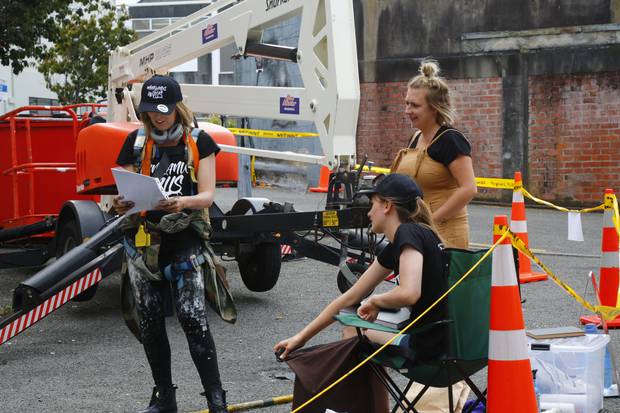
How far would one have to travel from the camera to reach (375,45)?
23.5 m

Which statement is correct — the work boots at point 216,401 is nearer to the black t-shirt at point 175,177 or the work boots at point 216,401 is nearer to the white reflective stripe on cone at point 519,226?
the black t-shirt at point 175,177

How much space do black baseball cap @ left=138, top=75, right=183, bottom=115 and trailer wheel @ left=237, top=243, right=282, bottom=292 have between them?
13.9 ft

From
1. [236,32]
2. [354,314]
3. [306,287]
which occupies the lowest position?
[306,287]

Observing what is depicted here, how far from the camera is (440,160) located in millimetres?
5480

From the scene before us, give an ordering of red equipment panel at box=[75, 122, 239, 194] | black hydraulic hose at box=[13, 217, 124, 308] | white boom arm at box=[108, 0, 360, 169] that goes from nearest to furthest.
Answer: black hydraulic hose at box=[13, 217, 124, 308] → white boom arm at box=[108, 0, 360, 169] → red equipment panel at box=[75, 122, 239, 194]

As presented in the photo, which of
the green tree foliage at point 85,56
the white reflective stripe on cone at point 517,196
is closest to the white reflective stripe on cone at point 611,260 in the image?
the white reflective stripe on cone at point 517,196

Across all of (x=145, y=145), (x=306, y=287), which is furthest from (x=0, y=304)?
(x=145, y=145)

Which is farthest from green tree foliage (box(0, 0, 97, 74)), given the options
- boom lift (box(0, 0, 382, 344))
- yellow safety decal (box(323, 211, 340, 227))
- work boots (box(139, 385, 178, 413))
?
work boots (box(139, 385, 178, 413))

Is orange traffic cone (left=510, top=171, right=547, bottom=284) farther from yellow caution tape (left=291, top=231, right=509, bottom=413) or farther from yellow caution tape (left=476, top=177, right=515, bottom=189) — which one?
yellow caution tape (left=476, top=177, right=515, bottom=189)

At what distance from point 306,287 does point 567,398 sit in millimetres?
5088

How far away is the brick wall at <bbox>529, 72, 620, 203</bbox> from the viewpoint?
20.0m

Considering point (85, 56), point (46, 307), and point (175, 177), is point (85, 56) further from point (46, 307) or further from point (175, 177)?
point (175, 177)

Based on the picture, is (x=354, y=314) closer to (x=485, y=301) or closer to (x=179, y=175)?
(x=485, y=301)

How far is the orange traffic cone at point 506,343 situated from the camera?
4.41 metres
